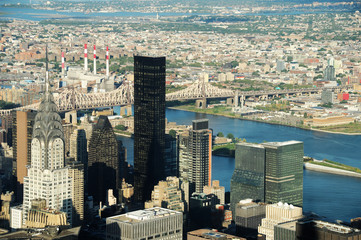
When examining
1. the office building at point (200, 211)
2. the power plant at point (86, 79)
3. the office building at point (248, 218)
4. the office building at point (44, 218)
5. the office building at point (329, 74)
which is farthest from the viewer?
the office building at point (329, 74)

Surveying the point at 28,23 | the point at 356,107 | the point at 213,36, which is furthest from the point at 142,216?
the point at 213,36

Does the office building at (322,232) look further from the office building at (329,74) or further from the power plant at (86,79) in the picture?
the office building at (329,74)

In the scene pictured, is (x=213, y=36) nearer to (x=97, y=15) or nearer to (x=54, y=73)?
(x=97, y=15)

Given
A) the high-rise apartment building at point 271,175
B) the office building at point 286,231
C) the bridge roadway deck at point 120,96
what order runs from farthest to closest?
1. the bridge roadway deck at point 120,96
2. the high-rise apartment building at point 271,175
3. the office building at point 286,231

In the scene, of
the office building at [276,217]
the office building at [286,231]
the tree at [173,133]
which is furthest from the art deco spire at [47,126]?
the tree at [173,133]

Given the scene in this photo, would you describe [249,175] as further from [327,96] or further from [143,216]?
[327,96]
